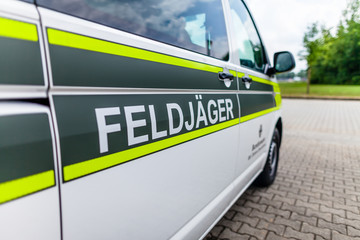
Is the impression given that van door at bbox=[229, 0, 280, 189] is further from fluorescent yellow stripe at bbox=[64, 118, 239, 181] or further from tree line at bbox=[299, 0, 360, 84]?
tree line at bbox=[299, 0, 360, 84]

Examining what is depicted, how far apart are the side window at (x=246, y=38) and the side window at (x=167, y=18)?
0.27m

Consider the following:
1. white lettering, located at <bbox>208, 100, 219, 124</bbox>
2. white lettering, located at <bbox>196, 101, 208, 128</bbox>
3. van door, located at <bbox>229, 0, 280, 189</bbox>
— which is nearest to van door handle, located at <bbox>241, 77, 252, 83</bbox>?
van door, located at <bbox>229, 0, 280, 189</bbox>

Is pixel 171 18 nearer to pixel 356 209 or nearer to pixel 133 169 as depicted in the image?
pixel 133 169

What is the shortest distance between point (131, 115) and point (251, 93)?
4.68 ft

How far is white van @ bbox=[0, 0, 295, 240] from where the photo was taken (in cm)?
61

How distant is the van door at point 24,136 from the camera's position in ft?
1.90

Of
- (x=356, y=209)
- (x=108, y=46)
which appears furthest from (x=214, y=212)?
(x=356, y=209)

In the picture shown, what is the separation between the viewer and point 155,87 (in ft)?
3.42

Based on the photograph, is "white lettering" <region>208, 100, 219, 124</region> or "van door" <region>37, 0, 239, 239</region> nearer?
"van door" <region>37, 0, 239, 239</region>

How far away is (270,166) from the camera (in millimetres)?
3088

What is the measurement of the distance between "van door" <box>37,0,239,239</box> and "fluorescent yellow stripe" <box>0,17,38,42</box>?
38 mm

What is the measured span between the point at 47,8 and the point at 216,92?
103 centimetres

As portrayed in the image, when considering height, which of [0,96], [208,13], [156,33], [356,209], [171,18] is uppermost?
[208,13]

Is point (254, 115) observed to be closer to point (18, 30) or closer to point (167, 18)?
point (167, 18)
